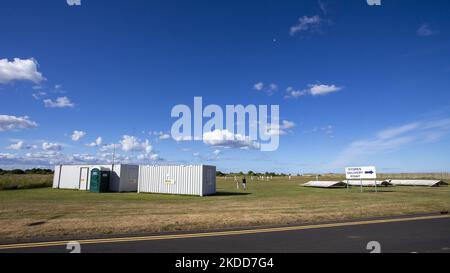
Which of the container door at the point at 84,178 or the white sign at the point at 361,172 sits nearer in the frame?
the white sign at the point at 361,172

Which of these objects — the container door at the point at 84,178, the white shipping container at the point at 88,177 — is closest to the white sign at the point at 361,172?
the white shipping container at the point at 88,177

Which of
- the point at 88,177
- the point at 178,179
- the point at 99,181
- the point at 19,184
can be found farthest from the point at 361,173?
the point at 19,184

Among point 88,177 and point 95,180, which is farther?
point 88,177

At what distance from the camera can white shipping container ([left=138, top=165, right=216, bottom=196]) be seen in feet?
99.6

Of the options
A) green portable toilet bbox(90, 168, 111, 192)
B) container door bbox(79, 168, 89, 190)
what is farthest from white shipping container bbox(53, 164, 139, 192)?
green portable toilet bbox(90, 168, 111, 192)

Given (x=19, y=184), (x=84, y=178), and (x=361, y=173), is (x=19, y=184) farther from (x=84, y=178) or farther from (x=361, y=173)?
(x=361, y=173)

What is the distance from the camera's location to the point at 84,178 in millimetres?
39438

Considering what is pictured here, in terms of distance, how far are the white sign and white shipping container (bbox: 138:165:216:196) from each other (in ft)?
53.8

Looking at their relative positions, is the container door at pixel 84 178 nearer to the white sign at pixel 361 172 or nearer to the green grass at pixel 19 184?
the green grass at pixel 19 184

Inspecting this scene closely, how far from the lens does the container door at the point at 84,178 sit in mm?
39056

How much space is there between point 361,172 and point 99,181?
91.7 ft

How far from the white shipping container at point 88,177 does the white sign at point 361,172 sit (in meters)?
23.7
